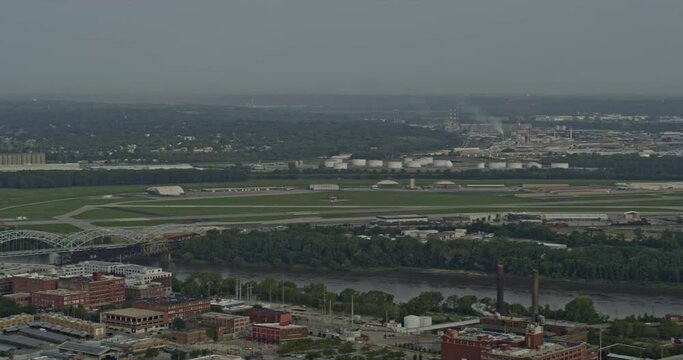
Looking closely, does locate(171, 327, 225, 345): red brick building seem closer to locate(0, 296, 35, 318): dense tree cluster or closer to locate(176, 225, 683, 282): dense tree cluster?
locate(0, 296, 35, 318): dense tree cluster

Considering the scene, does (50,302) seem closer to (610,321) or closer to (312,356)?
(312,356)

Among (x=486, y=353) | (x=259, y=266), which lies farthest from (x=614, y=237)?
(x=486, y=353)

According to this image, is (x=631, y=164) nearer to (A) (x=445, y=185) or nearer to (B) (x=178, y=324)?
(A) (x=445, y=185)

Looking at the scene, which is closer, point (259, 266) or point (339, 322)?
point (339, 322)

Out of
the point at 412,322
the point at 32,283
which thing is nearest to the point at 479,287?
the point at 412,322

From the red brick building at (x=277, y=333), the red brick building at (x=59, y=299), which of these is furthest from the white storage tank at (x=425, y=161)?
the red brick building at (x=277, y=333)

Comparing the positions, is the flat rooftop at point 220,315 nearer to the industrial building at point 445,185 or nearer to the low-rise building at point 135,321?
the low-rise building at point 135,321
